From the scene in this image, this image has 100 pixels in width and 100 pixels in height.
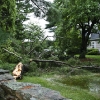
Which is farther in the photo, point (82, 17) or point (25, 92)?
point (82, 17)

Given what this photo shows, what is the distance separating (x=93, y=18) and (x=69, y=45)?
365cm

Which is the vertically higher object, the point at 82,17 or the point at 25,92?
the point at 82,17

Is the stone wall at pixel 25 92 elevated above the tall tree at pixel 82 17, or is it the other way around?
the tall tree at pixel 82 17

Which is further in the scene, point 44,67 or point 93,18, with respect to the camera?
point 93,18

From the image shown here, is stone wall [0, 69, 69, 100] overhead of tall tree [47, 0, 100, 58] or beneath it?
beneath

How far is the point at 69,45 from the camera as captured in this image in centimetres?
1941

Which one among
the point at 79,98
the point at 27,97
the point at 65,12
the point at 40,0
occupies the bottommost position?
the point at 79,98

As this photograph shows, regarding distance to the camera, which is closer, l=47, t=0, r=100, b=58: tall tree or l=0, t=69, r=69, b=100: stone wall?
l=0, t=69, r=69, b=100: stone wall

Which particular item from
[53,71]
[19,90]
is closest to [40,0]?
[19,90]

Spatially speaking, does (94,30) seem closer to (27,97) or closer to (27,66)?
(27,66)

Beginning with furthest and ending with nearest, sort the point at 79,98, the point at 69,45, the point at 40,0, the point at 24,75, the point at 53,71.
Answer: the point at 69,45 < the point at 53,71 < the point at 24,75 < the point at 79,98 < the point at 40,0

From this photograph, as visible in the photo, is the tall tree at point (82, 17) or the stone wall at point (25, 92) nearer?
the stone wall at point (25, 92)

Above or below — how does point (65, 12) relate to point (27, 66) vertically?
above

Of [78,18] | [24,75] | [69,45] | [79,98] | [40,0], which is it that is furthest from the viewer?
[69,45]
